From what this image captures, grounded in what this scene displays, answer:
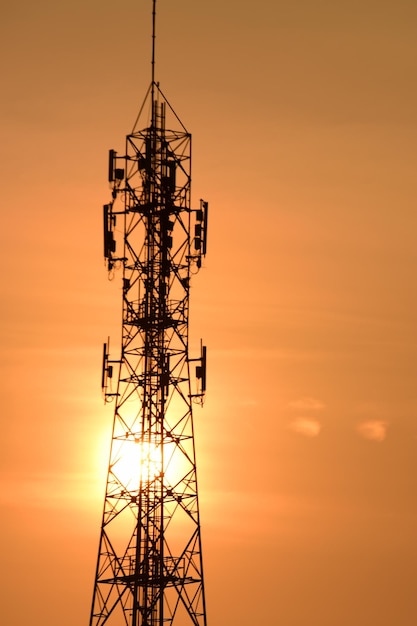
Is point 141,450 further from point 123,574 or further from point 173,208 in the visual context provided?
point 173,208

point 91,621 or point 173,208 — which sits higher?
point 173,208

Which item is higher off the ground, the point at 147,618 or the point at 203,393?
the point at 203,393

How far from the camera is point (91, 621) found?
85250 mm

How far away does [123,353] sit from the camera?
86.1 m

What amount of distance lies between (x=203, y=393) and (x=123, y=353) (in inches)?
170

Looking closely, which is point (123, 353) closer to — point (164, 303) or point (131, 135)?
point (164, 303)

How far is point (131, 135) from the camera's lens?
86812 millimetres

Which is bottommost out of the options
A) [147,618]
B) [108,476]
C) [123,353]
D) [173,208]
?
[147,618]

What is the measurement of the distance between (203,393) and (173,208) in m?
9.14

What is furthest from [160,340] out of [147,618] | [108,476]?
[147,618]

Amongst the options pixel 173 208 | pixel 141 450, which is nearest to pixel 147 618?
pixel 141 450

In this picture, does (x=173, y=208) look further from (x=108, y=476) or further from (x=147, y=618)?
(x=147, y=618)

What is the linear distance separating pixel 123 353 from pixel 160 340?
6.38ft

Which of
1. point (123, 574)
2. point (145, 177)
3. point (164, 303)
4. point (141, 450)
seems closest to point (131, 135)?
point (145, 177)
